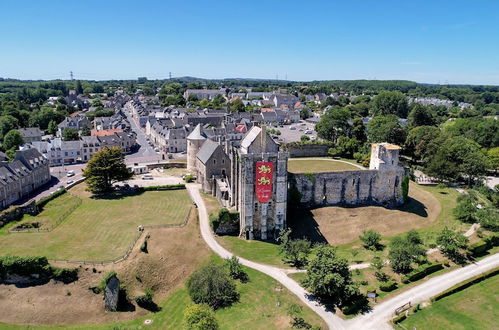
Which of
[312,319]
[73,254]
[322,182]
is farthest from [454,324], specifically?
[73,254]

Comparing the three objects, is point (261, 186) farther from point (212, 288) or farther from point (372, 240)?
point (212, 288)

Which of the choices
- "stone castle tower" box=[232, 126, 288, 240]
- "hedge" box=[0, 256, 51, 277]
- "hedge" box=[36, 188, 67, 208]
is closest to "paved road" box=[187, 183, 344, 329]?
"stone castle tower" box=[232, 126, 288, 240]

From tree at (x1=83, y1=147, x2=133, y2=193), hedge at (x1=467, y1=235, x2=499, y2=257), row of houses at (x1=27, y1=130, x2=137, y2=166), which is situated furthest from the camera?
row of houses at (x1=27, y1=130, x2=137, y2=166)

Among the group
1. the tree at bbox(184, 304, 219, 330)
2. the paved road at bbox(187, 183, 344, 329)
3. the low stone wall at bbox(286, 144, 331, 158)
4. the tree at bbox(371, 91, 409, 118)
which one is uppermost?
the tree at bbox(371, 91, 409, 118)

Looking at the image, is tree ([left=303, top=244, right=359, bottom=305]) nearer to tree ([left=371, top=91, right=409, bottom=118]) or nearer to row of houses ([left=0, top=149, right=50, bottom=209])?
row of houses ([left=0, top=149, right=50, bottom=209])

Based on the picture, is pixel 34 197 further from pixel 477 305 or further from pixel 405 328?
pixel 477 305

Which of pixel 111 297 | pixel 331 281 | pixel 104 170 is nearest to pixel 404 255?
pixel 331 281

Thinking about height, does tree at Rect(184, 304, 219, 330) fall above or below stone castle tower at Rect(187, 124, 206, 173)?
below
